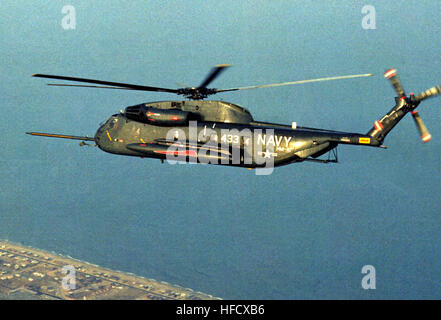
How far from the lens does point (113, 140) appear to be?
2530 centimetres

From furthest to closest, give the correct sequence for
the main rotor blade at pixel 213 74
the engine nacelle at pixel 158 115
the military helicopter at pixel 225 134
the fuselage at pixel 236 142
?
1. the engine nacelle at pixel 158 115
2. the fuselage at pixel 236 142
3. the military helicopter at pixel 225 134
4. the main rotor blade at pixel 213 74

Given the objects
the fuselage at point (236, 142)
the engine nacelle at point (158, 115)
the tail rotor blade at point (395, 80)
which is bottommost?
the fuselage at point (236, 142)

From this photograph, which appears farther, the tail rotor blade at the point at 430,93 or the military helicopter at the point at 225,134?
the military helicopter at the point at 225,134

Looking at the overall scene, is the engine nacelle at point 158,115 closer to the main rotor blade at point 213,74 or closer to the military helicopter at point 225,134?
the military helicopter at point 225,134

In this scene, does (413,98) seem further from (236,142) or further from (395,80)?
(236,142)

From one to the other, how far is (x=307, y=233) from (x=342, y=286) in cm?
3250

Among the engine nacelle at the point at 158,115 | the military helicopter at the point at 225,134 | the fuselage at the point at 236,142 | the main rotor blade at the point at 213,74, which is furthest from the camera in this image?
the engine nacelle at the point at 158,115

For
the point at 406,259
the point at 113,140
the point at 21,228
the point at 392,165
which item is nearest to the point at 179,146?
the point at 113,140

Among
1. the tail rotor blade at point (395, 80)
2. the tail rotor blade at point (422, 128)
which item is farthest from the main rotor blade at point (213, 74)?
the tail rotor blade at point (422, 128)

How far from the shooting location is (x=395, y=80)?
19.5m

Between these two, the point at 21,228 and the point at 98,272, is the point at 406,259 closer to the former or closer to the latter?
the point at 98,272

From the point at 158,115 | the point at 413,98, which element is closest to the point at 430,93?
the point at 413,98

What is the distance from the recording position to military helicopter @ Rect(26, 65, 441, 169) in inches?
802

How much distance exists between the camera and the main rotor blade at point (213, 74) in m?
18.0
